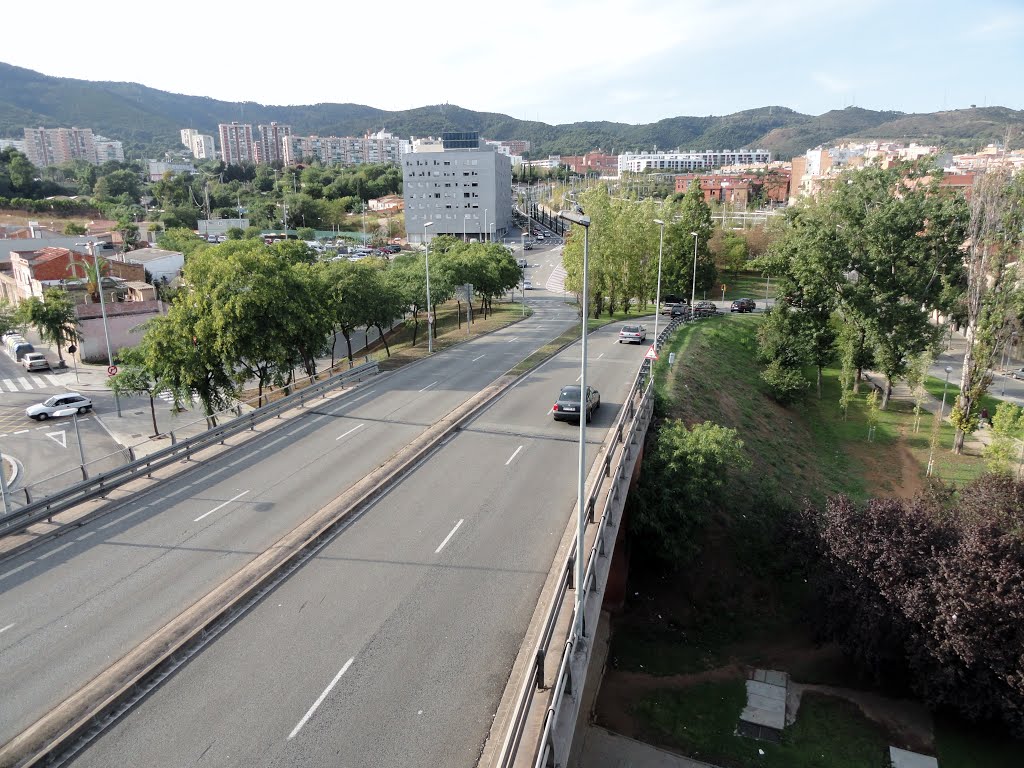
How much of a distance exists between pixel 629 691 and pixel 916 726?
24.7 feet

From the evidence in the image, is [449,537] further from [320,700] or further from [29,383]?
[29,383]

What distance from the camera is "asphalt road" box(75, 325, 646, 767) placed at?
33.6 feet

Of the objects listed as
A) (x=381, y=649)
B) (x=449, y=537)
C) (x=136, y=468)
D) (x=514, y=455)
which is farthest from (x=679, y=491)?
(x=136, y=468)

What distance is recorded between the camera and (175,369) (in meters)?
28.0

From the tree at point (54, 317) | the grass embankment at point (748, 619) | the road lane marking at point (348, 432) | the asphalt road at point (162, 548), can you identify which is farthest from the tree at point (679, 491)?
the tree at point (54, 317)

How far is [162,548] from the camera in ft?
51.9

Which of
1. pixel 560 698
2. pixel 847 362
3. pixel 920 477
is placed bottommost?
pixel 920 477

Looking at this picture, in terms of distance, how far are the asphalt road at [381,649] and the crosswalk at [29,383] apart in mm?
39306

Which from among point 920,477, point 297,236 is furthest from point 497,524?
point 297,236

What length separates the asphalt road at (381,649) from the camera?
1024 centimetres

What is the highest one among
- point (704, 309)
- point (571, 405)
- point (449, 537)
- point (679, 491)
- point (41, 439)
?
point (571, 405)

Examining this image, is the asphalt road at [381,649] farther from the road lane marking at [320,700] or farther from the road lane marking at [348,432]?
the road lane marking at [348,432]

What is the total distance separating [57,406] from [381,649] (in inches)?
1416

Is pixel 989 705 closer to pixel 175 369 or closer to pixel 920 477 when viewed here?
pixel 920 477
